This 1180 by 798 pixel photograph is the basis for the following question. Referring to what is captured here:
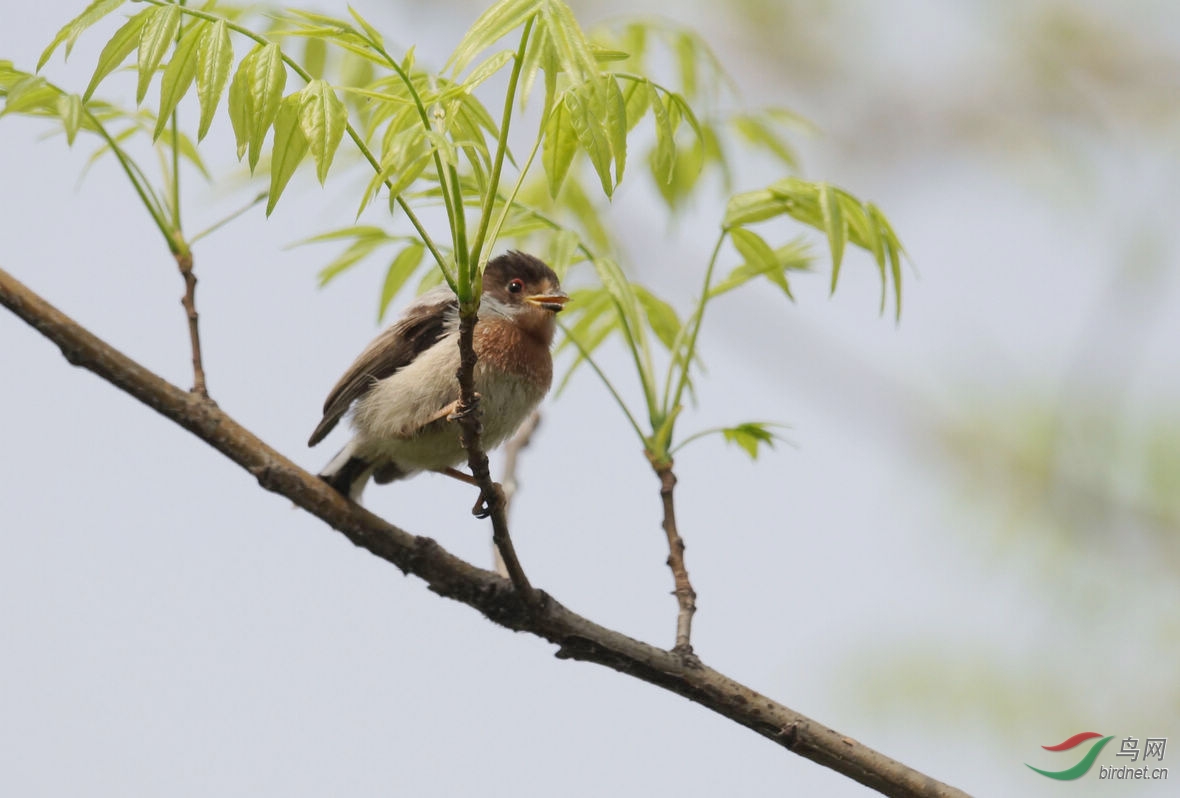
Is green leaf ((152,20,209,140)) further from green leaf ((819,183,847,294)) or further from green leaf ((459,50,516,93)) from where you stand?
green leaf ((819,183,847,294))

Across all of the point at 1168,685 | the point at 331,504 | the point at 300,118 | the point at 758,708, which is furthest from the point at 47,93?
the point at 1168,685

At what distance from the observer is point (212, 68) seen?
9.05 ft

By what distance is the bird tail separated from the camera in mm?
4766

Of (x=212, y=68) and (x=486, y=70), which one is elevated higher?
(x=486, y=70)

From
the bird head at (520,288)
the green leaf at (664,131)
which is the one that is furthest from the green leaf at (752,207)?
the bird head at (520,288)

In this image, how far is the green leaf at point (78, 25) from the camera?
2.72m

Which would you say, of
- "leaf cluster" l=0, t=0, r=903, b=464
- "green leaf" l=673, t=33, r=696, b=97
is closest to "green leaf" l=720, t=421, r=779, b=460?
"leaf cluster" l=0, t=0, r=903, b=464

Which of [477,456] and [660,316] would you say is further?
[660,316]

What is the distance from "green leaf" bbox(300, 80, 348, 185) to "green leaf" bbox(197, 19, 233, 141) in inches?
8.7

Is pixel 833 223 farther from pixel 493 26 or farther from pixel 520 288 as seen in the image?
pixel 520 288

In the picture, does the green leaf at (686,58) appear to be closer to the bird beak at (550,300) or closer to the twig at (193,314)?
the bird beak at (550,300)

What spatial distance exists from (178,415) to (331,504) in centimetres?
58

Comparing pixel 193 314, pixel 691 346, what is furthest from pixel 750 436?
pixel 193 314

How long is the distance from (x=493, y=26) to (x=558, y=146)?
39cm
